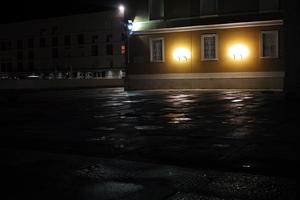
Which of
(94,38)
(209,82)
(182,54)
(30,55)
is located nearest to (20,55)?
(30,55)

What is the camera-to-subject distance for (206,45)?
30188 mm

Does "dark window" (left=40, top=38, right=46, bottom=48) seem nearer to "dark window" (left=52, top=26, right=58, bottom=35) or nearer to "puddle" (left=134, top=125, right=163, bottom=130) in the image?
"dark window" (left=52, top=26, right=58, bottom=35)

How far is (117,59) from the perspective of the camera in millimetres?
79500

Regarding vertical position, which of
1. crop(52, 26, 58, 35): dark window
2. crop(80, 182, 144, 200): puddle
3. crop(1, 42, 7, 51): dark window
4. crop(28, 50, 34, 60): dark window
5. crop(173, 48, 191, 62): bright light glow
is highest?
crop(52, 26, 58, 35): dark window

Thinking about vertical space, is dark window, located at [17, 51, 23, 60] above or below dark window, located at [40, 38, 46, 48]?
below

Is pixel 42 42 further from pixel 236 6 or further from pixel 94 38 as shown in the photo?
pixel 236 6

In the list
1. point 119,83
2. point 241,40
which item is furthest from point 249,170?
point 119,83

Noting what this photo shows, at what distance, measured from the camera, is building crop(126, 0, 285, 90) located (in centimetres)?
2827

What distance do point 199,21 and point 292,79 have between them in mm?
14475

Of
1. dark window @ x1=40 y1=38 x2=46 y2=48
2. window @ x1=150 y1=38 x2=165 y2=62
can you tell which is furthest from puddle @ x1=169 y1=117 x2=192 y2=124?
dark window @ x1=40 y1=38 x2=46 y2=48

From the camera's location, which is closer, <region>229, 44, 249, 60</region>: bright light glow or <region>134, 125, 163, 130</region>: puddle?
<region>134, 125, 163, 130</region>: puddle

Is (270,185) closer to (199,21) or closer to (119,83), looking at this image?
(199,21)

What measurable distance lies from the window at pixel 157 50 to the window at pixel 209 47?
3275 mm

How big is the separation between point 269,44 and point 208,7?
203 inches
